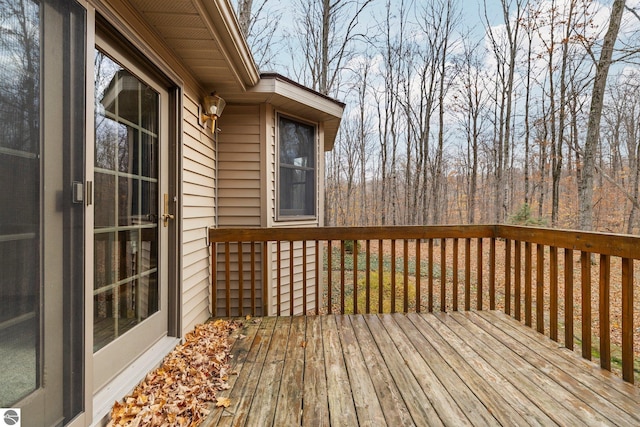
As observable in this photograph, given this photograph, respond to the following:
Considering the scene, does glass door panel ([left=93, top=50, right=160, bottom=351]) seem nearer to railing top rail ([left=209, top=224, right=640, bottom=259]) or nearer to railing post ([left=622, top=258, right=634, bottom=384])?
railing top rail ([left=209, top=224, right=640, bottom=259])

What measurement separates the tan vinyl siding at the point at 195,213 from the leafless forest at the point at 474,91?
573cm

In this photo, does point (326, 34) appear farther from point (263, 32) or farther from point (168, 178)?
point (168, 178)

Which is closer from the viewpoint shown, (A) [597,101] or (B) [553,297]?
(B) [553,297]

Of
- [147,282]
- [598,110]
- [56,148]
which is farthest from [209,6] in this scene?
[598,110]

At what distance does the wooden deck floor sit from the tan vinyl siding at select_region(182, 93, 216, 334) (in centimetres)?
55

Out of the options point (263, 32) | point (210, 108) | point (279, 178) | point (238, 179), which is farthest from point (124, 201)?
point (263, 32)

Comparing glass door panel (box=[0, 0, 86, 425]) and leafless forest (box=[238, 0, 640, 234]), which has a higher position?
leafless forest (box=[238, 0, 640, 234])

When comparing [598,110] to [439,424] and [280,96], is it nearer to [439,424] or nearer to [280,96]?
[280,96]

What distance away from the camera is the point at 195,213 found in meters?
2.67

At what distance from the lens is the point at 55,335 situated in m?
1.19

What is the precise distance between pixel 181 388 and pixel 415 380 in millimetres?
1403

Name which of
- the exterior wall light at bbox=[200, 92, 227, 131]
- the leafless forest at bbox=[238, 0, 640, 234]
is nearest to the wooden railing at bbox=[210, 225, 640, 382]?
the exterior wall light at bbox=[200, 92, 227, 131]

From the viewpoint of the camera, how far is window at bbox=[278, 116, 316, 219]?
369cm

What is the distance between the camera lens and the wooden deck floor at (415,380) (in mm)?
1488
